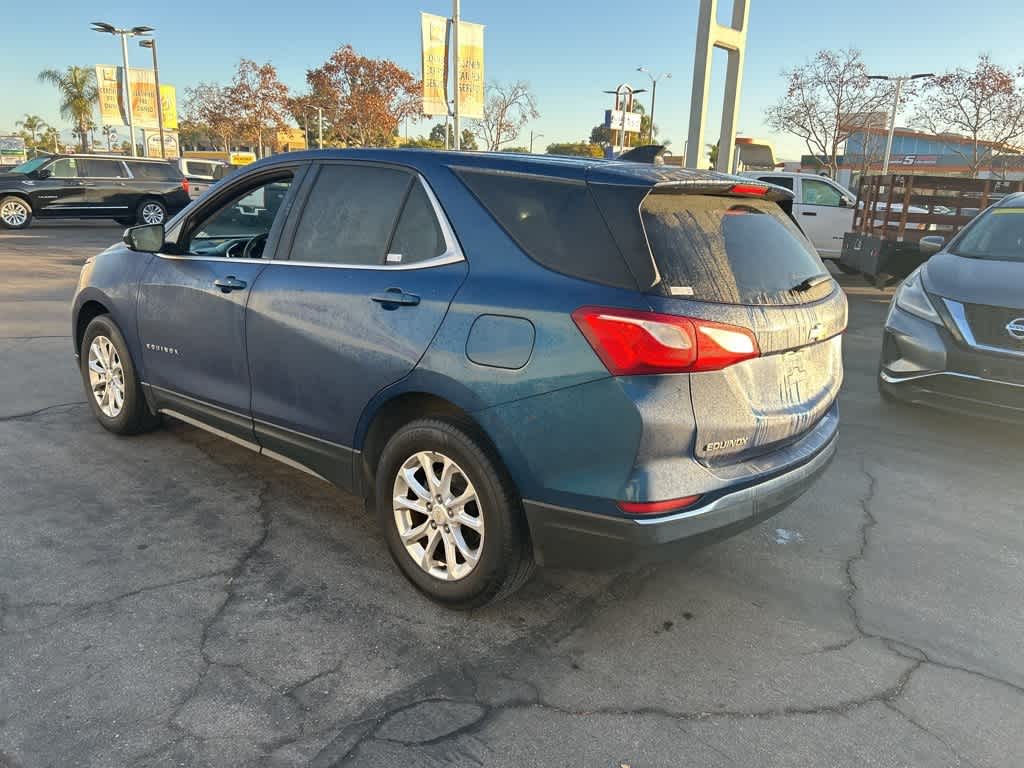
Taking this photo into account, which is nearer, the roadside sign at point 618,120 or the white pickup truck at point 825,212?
the white pickup truck at point 825,212

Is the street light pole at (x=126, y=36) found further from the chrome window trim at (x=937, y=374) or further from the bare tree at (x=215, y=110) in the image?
the chrome window trim at (x=937, y=374)

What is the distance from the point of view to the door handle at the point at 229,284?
363 centimetres

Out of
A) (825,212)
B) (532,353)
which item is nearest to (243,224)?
(532,353)

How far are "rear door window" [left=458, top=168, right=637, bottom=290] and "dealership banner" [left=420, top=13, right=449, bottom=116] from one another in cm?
1929

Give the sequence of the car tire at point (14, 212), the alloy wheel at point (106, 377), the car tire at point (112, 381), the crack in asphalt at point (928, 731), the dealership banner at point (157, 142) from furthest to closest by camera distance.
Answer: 1. the dealership banner at point (157, 142)
2. the car tire at point (14, 212)
3. the alloy wheel at point (106, 377)
4. the car tire at point (112, 381)
5. the crack in asphalt at point (928, 731)

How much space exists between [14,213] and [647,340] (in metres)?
20.8

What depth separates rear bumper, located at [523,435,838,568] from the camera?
8.21ft

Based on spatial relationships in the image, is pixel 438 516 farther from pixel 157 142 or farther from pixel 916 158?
pixel 916 158

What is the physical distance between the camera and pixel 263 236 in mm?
4289

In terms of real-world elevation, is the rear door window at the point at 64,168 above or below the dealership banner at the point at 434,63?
below

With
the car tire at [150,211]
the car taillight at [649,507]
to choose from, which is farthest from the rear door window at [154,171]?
the car taillight at [649,507]

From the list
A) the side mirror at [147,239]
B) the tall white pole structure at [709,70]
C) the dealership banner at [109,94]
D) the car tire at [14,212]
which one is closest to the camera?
the side mirror at [147,239]

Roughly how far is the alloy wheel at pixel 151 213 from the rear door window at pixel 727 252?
64.2 ft

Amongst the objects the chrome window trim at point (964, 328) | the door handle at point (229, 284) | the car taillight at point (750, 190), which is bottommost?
the chrome window trim at point (964, 328)
